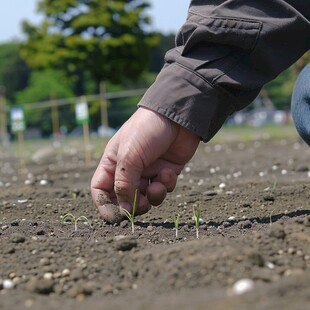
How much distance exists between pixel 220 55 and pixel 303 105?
2.24ft

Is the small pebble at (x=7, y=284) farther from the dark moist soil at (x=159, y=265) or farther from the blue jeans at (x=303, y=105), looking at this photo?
the blue jeans at (x=303, y=105)

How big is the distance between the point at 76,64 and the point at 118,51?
6.71ft

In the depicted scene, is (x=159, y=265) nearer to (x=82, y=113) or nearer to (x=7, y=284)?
(x=7, y=284)

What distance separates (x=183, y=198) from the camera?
4152mm

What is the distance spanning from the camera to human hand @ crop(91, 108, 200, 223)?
274 centimetres

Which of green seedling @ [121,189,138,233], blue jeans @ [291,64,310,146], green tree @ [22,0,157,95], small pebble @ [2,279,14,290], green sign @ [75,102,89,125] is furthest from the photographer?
green tree @ [22,0,157,95]

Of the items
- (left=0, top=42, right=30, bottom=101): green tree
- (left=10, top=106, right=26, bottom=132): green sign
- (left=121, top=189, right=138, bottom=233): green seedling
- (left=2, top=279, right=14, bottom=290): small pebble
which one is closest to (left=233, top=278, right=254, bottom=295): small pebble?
(left=2, top=279, right=14, bottom=290): small pebble

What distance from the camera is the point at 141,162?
2.80m

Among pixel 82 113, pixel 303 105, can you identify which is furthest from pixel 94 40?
pixel 303 105

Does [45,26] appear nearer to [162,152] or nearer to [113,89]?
[113,89]

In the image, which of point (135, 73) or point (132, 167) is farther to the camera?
point (135, 73)

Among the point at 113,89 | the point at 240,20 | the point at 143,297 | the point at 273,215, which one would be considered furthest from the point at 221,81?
the point at 113,89

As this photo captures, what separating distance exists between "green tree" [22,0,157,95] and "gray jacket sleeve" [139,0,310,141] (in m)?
29.7

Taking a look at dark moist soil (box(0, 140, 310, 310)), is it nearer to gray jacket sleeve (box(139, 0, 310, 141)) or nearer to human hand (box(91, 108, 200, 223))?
human hand (box(91, 108, 200, 223))
